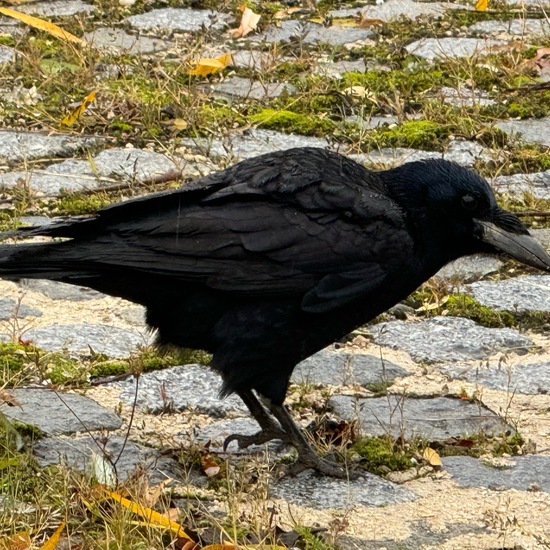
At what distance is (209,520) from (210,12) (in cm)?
491

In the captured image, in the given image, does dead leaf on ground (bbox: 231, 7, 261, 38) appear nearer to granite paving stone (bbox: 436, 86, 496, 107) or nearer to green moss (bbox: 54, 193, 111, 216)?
granite paving stone (bbox: 436, 86, 496, 107)

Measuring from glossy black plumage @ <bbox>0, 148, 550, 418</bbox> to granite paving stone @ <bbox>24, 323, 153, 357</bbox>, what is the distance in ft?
1.92

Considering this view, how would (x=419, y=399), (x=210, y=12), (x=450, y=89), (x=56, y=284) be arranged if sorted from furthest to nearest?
1. (x=210, y=12)
2. (x=450, y=89)
3. (x=56, y=284)
4. (x=419, y=399)

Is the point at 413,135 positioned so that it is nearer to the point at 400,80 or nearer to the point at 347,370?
the point at 400,80

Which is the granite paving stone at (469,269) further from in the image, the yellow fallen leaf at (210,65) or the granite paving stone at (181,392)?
the yellow fallen leaf at (210,65)

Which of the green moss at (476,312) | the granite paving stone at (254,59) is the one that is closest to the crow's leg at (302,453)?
the green moss at (476,312)

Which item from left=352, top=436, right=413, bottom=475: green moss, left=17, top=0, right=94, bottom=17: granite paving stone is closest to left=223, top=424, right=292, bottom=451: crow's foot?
left=352, top=436, right=413, bottom=475: green moss

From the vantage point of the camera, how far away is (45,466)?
12.3 ft

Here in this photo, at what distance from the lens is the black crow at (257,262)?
3.95m

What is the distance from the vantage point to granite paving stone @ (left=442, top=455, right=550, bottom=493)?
3.83m

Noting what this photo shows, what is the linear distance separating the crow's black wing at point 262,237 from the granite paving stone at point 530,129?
8.27 feet

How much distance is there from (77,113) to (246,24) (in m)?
1.58

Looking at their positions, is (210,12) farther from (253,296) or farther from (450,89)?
(253,296)

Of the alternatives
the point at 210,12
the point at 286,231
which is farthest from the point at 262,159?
the point at 210,12
